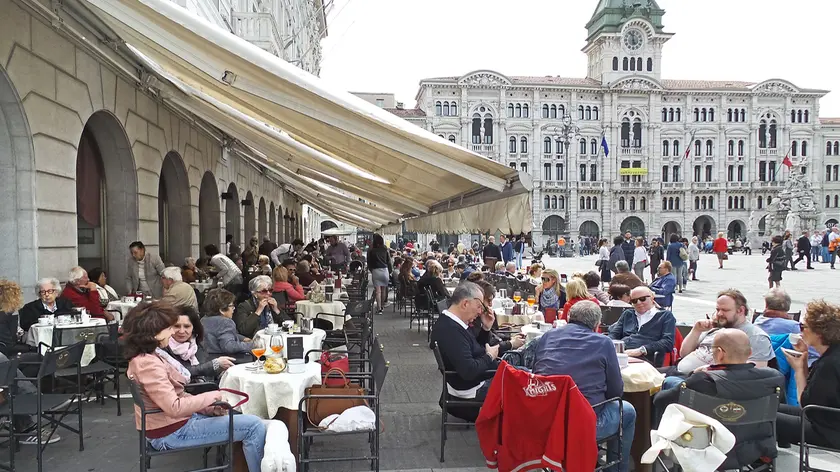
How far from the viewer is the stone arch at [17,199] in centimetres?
590

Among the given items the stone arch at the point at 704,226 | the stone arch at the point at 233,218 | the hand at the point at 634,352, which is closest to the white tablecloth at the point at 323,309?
the hand at the point at 634,352

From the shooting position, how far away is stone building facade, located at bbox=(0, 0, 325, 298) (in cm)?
594

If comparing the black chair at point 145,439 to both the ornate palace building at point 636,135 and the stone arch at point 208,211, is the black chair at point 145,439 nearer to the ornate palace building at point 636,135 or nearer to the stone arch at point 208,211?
the stone arch at point 208,211

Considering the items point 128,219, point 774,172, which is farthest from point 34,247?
point 774,172

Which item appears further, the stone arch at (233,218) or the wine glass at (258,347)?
the stone arch at (233,218)

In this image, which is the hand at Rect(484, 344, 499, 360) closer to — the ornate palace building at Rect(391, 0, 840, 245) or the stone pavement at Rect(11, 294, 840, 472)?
the stone pavement at Rect(11, 294, 840, 472)

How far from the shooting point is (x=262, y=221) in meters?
22.2

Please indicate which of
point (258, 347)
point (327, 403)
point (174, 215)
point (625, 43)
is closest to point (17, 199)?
point (258, 347)

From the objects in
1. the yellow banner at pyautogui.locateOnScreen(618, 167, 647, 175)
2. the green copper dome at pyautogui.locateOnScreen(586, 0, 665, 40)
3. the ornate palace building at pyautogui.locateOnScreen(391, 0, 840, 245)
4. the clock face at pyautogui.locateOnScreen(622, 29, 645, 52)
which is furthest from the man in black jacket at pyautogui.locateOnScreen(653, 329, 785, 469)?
the green copper dome at pyautogui.locateOnScreen(586, 0, 665, 40)

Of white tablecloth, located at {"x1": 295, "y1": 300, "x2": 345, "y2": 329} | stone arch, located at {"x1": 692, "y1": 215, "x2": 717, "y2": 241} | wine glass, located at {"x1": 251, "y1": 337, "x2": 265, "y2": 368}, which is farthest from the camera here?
stone arch, located at {"x1": 692, "y1": 215, "x2": 717, "y2": 241}

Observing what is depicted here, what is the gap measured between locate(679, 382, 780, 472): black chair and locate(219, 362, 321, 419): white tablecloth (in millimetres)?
2517

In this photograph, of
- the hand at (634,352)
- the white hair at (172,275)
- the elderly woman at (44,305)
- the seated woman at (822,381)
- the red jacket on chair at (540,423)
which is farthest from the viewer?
the white hair at (172,275)

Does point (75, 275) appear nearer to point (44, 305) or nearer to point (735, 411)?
point (44, 305)

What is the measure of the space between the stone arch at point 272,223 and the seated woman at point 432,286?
15.1 metres
